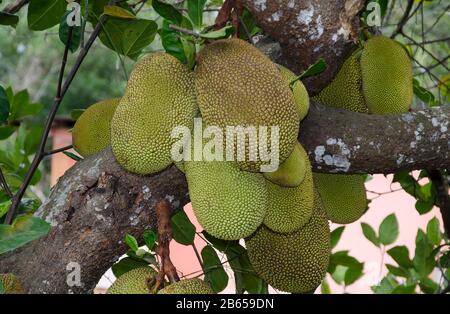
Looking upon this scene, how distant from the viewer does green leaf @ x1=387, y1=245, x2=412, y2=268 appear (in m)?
1.95

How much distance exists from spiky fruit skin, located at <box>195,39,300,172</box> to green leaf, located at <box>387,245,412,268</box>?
1149 mm

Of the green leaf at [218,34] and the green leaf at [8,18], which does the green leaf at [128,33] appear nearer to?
the green leaf at [8,18]

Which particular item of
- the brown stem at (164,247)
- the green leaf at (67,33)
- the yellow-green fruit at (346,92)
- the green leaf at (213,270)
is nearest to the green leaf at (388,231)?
the green leaf at (213,270)

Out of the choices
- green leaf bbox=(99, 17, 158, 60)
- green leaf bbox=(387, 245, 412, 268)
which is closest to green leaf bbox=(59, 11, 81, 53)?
green leaf bbox=(99, 17, 158, 60)

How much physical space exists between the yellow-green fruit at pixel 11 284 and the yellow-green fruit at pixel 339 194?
23.3 inches

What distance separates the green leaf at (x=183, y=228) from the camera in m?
1.36

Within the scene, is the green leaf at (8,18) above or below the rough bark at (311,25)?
below

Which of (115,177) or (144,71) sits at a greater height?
(144,71)

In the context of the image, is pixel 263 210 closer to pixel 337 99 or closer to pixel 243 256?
pixel 337 99

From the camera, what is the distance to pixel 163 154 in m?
0.95

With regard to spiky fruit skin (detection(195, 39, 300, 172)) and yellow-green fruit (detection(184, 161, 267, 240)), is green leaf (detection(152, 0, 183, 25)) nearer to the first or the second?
spiky fruit skin (detection(195, 39, 300, 172))
